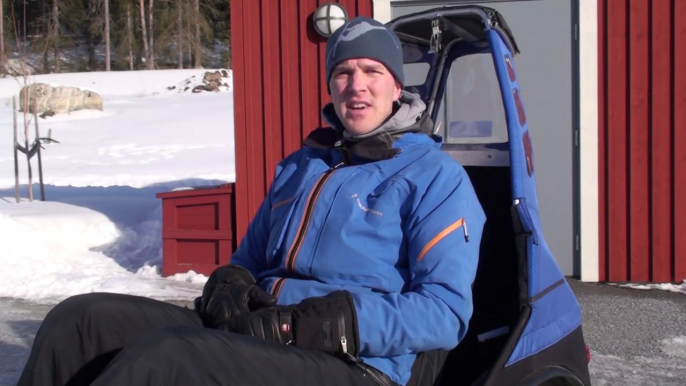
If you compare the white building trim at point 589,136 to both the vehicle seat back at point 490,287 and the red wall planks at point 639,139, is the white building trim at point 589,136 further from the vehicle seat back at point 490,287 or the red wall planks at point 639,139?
the vehicle seat back at point 490,287

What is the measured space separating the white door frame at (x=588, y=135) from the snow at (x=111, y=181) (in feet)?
10.6

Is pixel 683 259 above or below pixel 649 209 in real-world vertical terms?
below

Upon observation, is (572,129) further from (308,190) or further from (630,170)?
(308,190)

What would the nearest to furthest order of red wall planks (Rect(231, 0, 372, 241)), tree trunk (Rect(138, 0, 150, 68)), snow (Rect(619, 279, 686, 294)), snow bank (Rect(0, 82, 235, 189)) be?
snow (Rect(619, 279, 686, 294)) → red wall planks (Rect(231, 0, 372, 241)) → snow bank (Rect(0, 82, 235, 189)) → tree trunk (Rect(138, 0, 150, 68))

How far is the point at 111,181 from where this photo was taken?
1338 centimetres

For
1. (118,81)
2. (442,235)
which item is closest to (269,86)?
(442,235)

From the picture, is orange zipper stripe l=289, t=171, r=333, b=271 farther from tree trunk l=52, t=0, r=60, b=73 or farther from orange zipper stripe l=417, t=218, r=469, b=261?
tree trunk l=52, t=0, r=60, b=73

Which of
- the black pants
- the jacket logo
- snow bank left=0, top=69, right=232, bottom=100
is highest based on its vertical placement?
snow bank left=0, top=69, right=232, bottom=100

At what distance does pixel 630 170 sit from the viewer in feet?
19.6

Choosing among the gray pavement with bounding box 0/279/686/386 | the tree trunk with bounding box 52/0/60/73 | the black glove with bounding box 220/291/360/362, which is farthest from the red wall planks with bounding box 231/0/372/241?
the tree trunk with bounding box 52/0/60/73

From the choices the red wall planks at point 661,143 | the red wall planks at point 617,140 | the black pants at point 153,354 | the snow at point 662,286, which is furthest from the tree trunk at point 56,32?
the black pants at point 153,354

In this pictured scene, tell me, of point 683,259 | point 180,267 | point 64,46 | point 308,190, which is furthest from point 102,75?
point 308,190

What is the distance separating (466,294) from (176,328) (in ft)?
2.63

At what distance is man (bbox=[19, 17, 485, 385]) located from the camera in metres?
1.84
